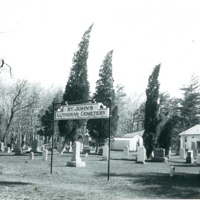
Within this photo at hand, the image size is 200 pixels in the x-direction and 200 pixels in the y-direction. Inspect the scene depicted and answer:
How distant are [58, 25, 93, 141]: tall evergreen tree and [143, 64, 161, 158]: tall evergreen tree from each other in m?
7.35

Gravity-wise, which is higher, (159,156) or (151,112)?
(151,112)

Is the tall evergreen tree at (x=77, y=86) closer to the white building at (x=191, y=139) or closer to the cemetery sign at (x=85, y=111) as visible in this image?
the cemetery sign at (x=85, y=111)

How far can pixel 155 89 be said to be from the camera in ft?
92.7

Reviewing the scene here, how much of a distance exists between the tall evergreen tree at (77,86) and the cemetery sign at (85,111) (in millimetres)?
18919

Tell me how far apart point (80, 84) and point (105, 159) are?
1046 cm

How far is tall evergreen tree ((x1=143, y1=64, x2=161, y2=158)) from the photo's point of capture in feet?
91.7

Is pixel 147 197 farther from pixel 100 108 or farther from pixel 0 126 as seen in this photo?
pixel 0 126

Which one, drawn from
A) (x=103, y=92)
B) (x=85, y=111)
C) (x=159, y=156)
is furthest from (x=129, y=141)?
(x=85, y=111)

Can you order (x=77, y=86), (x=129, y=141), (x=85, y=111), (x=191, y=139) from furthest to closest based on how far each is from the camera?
(x=129, y=141) → (x=191, y=139) → (x=77, y=86) → (x=85, y=111)

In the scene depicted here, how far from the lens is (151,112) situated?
2822cm

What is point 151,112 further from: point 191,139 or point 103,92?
point 191,139

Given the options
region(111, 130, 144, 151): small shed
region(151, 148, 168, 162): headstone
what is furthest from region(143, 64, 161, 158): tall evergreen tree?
region(111, 130, 144, 151): small shed

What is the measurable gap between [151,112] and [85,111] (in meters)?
17.2

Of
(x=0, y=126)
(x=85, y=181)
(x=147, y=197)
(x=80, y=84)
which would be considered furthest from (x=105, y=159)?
(x=0, y=126)
